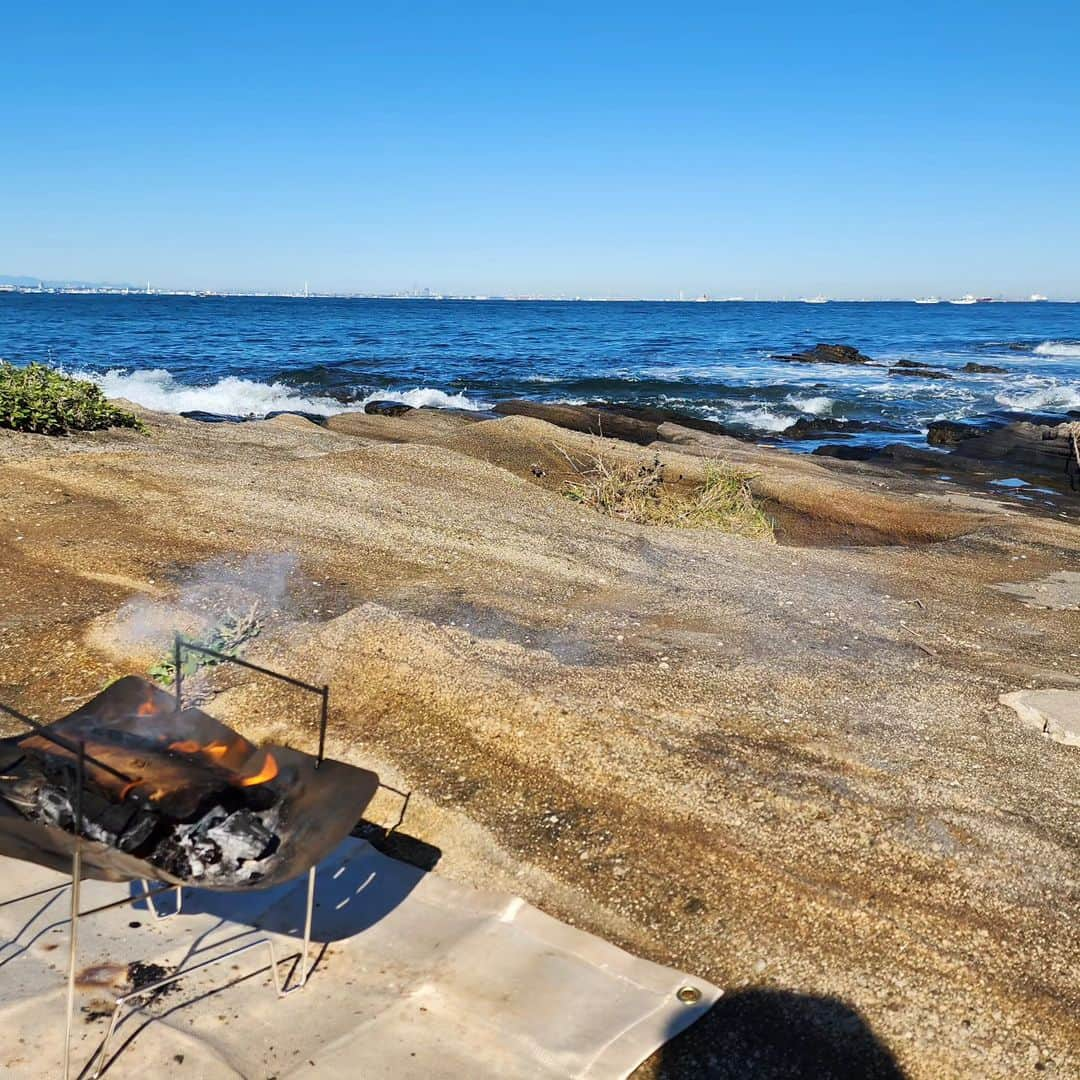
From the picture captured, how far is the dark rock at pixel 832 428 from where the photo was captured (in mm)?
23047

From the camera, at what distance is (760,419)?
2502cm

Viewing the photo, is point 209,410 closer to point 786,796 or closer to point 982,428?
point 982,428

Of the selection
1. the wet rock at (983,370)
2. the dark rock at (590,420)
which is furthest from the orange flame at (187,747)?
the wet rock at (983,370)

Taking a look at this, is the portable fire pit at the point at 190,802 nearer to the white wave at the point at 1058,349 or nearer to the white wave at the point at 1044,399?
the white wave at the point at 1044,399

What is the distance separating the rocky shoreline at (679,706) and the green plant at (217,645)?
8.0 inches

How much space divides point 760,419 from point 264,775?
22.8 meters

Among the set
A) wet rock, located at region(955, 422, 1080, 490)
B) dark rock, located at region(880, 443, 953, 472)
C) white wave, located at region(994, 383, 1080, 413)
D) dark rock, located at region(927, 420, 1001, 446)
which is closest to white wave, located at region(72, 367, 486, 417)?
dark rock, located at region(880, 443, 953, 472)

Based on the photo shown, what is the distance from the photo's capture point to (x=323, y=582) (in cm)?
700

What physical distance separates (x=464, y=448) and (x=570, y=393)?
49.8ft

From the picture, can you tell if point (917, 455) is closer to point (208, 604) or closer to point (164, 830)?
point (208, 604)

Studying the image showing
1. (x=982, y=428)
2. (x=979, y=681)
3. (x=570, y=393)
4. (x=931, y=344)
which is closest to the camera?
(x=979, y=681)

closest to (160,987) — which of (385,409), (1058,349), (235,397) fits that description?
(385,409)

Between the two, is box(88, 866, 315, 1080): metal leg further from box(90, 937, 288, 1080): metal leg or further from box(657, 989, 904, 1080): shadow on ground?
box(657, 989, 904, 1080): shadow on ground

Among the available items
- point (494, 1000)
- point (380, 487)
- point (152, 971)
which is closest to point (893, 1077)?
point (494, 1000)
